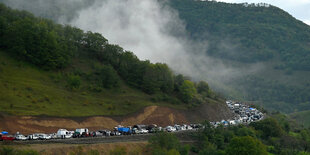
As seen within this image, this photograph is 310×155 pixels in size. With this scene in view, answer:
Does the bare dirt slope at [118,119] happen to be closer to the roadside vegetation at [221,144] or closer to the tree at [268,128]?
the roadside vegetation at [221,144]

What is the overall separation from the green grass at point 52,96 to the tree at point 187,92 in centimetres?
767

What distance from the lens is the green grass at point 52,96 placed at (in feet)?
262

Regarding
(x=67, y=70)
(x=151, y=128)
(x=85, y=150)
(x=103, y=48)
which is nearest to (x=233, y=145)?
(x=151, y=128)

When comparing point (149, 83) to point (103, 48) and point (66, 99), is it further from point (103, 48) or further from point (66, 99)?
point (66, 99)

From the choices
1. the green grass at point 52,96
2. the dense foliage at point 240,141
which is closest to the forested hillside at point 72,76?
the green grass at point 52,96

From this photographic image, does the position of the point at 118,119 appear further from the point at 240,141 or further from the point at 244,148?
the point at 244,148

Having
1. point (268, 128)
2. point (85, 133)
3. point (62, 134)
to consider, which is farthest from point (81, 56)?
point (268, 128)

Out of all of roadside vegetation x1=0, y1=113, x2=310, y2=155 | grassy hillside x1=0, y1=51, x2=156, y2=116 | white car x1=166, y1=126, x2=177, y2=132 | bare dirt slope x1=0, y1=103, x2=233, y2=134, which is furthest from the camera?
white car x1=166, y1=126, x2=177, y2=132

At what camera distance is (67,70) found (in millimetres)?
107875

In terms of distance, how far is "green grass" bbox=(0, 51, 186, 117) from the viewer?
262 feet

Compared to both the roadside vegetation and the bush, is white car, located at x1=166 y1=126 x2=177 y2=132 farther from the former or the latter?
the bush

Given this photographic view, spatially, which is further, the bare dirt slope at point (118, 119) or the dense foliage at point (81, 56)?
the dense foliage at point (81, 56)

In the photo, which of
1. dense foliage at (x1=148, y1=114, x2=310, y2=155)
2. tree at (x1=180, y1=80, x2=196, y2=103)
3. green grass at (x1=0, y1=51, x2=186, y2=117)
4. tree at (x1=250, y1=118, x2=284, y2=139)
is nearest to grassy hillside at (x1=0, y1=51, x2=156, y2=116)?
green grass at (x1=0, y1=51, x2=186, y2=117)

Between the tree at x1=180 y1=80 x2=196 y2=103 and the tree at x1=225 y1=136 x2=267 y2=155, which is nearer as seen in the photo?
the tree at x1=225 y1=136 x2=267 y2=155
